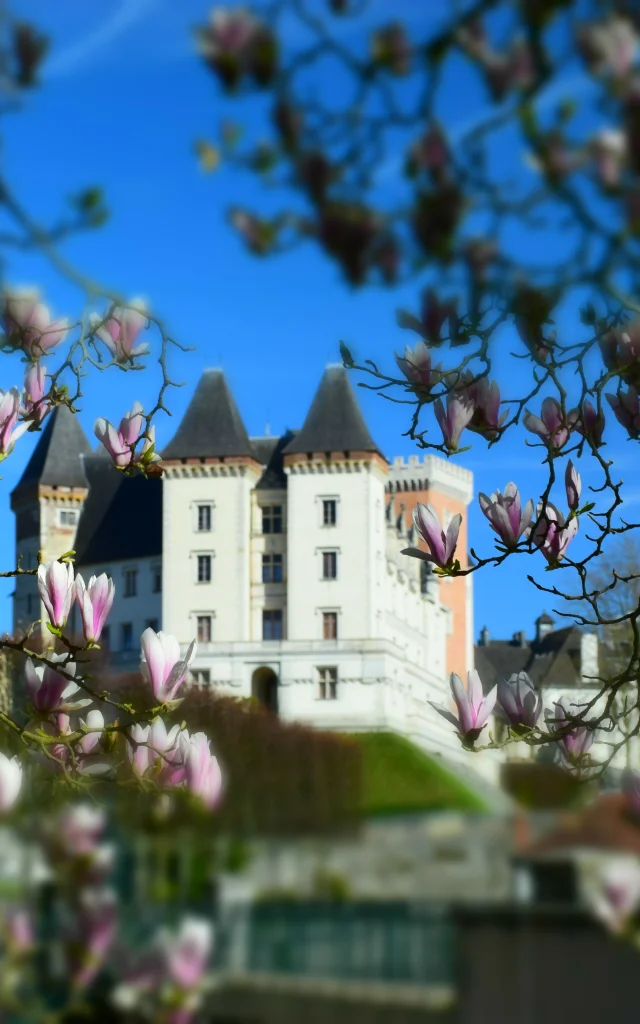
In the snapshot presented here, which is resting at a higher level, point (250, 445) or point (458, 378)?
point (250, 445)

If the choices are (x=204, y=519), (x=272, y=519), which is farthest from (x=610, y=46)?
(x=272, y=519)

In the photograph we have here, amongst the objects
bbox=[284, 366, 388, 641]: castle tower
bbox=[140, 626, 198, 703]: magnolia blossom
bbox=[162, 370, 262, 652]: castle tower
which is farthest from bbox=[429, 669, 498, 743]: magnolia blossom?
bbox=[162, 370, 262, 652]: castle tower

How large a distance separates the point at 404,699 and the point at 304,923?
68.8 meters

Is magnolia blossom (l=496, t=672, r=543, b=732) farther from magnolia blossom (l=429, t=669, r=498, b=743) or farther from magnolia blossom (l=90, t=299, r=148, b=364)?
magnolia blossom (l=90, t=299, r=148, b=364)

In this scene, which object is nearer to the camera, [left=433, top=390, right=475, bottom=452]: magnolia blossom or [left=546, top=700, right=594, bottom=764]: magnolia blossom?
[left=546, top=700, right=594, bottom=764]: magnolia blossom

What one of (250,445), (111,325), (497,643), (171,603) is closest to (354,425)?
(250,445)

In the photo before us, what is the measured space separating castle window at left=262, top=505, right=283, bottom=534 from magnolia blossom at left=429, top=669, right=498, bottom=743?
64.9m

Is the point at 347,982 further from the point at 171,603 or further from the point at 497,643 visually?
the point at 497,643

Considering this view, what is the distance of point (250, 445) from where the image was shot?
69.6 meters

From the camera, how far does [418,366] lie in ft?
9.34

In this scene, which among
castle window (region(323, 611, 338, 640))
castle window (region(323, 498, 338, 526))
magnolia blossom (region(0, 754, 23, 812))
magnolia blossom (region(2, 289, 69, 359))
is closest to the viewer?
magnolia blossom (region(0, 754, 23, 812))

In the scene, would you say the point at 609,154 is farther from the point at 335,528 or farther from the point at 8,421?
the point at 335,528

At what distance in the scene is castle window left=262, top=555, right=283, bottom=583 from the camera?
6662 cm

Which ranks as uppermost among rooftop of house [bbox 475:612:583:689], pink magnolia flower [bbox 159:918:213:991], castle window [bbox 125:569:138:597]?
castle window [bbox 125:569:138:597]
